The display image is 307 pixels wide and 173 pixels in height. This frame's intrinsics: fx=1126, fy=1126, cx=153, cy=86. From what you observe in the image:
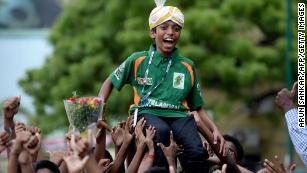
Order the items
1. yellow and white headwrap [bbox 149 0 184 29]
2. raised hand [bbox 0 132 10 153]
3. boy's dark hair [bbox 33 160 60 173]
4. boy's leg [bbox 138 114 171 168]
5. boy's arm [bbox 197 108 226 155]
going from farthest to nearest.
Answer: boy's arm [bbox 197 108 226 155] < yellow and white headwrap [bbox 149 0 184 29] < boy's leg [bbox 138 114 171 168] < raised hand [bbox 0 132 10 153] < boy's dark hair [bbox 33 160 60 173]

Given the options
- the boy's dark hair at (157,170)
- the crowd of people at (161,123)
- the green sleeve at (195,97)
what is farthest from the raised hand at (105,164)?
the green sleeve at (195,97)

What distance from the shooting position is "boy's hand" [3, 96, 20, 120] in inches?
377

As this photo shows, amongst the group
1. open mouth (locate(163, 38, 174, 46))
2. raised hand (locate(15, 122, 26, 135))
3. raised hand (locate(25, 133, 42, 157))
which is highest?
open mouth (locate(163, 38, 174, 46))

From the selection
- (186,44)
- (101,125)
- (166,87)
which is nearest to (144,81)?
(166,87)

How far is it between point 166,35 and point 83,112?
1347 mm

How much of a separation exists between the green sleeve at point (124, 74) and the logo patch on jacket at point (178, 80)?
41cm

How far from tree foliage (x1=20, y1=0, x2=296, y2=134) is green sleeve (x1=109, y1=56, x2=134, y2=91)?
641 inches

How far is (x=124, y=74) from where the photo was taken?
1019 cm

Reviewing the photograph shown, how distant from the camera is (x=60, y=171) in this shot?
9867 mm

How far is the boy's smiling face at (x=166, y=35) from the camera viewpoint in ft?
32.6

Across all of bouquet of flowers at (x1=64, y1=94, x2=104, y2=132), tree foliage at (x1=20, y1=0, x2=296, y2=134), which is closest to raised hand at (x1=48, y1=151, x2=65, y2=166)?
bouquet of flowers at (x1=64, y1=94, x2=104, y2=132)

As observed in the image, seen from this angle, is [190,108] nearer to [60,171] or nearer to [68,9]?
[60,171]

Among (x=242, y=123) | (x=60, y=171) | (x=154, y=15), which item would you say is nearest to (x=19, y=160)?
(x=60, y=171)

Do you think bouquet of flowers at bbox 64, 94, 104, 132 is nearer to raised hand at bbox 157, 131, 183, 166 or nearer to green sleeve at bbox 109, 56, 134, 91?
raised hand at bbox 157, 131, 183, 166
